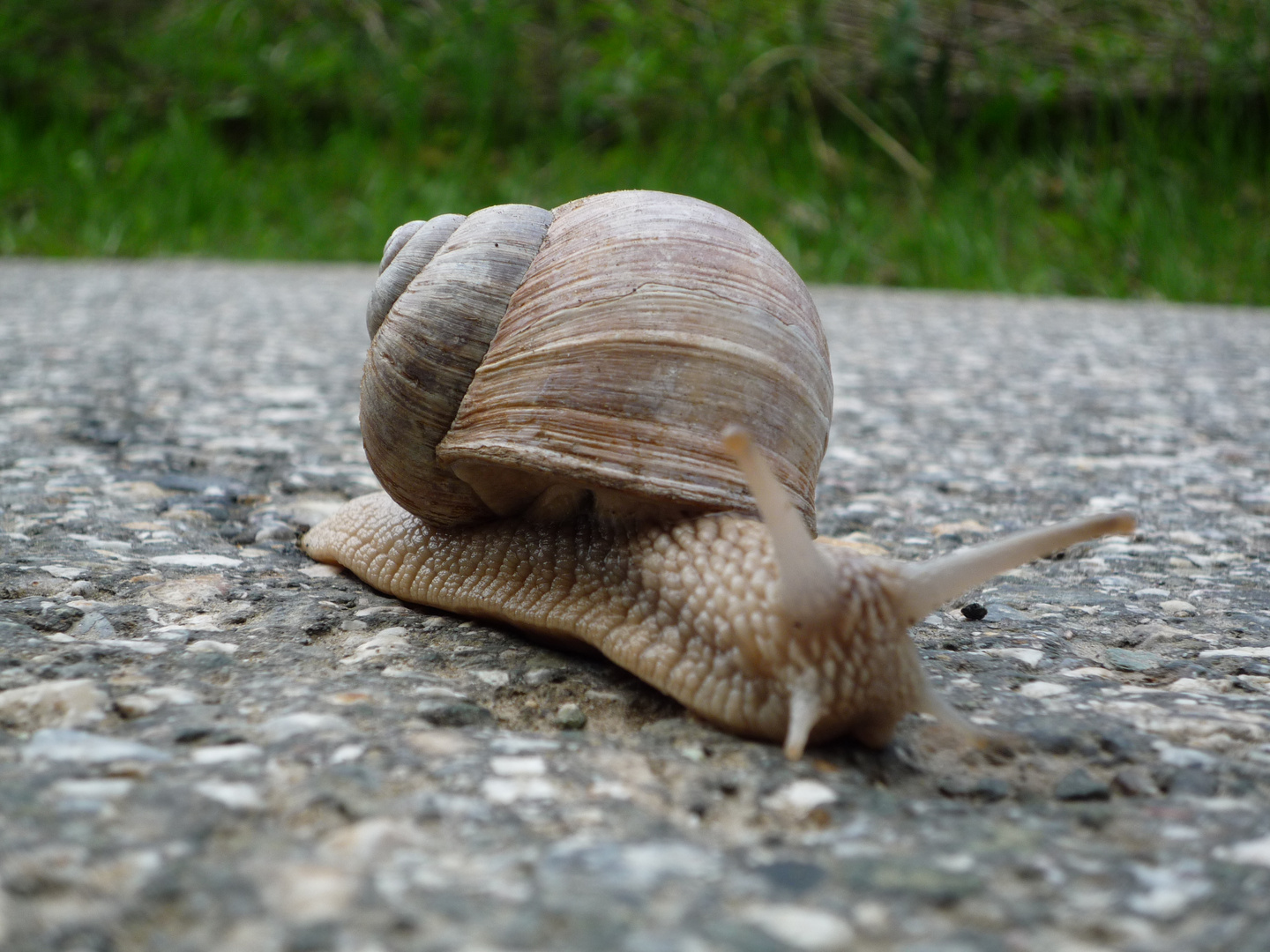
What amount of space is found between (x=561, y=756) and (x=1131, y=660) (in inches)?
37.2

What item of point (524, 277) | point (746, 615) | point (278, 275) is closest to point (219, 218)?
point (278, 275)

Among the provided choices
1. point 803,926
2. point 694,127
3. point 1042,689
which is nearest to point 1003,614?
point 1042,689

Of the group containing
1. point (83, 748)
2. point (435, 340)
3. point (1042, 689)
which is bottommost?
point (83, 748)

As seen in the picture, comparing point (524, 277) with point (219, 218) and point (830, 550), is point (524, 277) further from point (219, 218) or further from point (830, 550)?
point (219, 218)

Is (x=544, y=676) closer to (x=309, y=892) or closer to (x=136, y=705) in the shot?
(x=136, y=705)

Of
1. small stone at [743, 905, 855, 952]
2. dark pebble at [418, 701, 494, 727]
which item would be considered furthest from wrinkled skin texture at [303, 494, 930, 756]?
small stone at [743, 905, 855, 952]

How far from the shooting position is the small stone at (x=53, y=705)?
4.51 feet

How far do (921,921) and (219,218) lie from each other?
317 inches

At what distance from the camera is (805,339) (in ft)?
6.19

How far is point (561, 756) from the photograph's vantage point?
4.50 ft

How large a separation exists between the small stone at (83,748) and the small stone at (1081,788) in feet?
3.32

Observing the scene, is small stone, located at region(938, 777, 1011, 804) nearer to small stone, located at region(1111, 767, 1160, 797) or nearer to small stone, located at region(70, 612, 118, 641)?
small stone, located at region(1111, 767, 1160, 797)

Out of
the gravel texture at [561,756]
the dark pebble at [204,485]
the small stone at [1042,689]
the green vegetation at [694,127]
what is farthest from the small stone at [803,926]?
the green vegetation at [694,127]

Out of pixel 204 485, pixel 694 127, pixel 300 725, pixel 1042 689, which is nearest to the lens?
pixel 300 725
